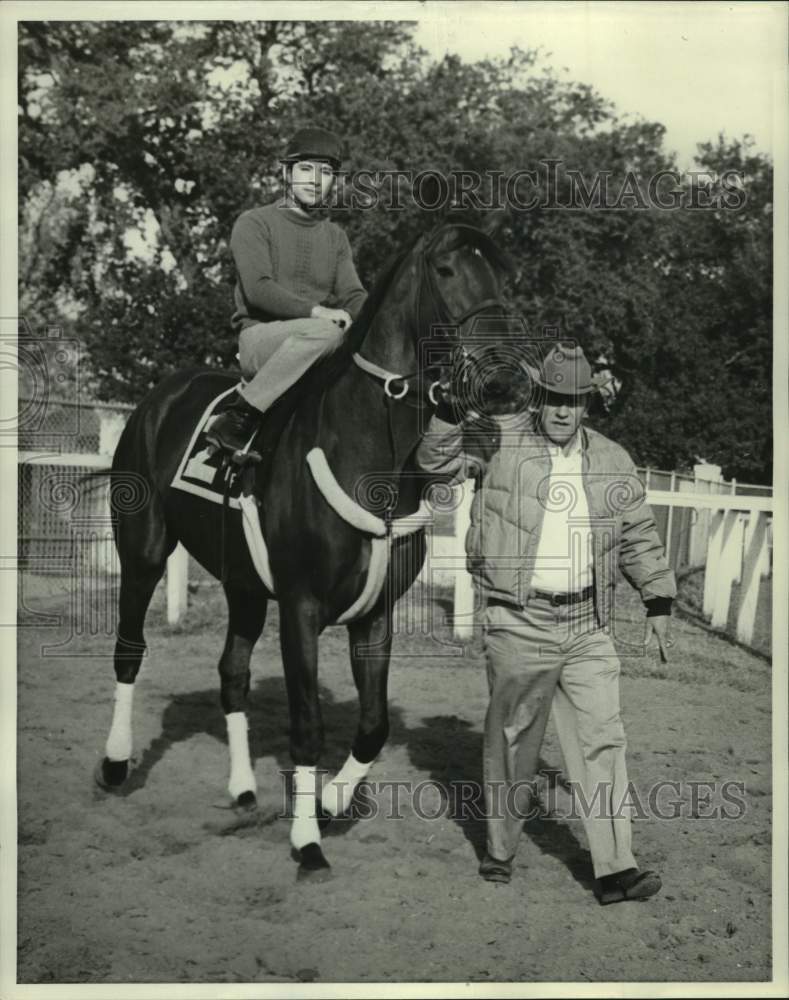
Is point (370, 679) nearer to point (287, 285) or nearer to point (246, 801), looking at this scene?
point (246, 801)

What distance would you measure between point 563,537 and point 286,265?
5.72ft

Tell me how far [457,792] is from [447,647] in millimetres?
3414

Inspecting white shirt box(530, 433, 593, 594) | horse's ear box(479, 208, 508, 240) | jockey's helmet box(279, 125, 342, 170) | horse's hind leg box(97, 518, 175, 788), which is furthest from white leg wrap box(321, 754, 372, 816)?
jockey's helmet box(279, 125, 342, 170)

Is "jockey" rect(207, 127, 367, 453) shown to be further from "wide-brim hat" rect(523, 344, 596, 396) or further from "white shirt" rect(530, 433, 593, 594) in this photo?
"white shirt" rect(530, 433, 593, 594)

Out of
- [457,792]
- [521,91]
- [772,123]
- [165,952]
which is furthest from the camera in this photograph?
[521,91]

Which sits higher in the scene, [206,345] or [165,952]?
[206,345]

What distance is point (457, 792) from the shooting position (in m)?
5.20

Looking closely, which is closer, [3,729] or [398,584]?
[3,729]

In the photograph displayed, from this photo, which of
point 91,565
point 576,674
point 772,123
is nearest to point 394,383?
point 576,674

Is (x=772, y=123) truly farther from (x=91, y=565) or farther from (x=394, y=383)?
(x=91, y=565)

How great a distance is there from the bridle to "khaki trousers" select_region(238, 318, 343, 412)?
1.08 feet

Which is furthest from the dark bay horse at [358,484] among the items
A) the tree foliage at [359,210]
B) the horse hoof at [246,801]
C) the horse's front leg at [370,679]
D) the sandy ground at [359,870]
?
the tree foliage at [359,210]

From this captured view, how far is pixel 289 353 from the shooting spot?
4.34 m

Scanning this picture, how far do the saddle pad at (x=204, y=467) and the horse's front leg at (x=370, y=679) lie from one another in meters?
0.84
